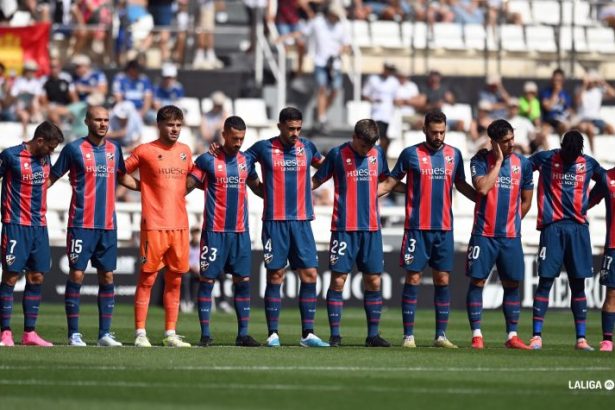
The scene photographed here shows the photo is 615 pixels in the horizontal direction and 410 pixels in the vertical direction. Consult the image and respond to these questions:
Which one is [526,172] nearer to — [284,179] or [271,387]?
[284,179]

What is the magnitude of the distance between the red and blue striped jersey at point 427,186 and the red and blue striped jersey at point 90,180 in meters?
3.11

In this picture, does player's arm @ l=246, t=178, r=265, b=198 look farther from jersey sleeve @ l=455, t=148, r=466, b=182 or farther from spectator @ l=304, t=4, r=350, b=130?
spectator @ l=304, t=4, r=350, b=130

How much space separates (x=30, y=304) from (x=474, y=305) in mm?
4674

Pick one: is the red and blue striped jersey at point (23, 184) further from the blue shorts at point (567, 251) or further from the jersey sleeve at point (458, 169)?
the blue shorts at point (567, 251)

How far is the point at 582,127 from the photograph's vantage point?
28625mm

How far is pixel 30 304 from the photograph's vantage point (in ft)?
50.1

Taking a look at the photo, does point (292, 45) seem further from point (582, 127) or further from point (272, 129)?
point (582, 127)

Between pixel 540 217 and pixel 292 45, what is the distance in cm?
1525

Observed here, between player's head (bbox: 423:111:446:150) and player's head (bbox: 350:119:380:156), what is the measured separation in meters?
0.56

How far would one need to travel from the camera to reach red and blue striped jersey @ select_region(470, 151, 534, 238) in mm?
15867

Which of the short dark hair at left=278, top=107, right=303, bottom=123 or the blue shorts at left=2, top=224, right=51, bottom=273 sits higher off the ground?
the short dark hair at left=278, top=107, right=303, bottom=123

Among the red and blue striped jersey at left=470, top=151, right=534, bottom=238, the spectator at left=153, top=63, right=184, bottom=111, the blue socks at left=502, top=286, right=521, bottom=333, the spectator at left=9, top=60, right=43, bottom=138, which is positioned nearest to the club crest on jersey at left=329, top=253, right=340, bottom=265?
the red and blue striped jersey at left=470, top=151, right=534, bottom=238

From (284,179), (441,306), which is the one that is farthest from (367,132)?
(441,306)

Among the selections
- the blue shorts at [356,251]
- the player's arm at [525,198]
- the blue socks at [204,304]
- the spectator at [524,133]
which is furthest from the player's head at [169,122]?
the spectator at [524,133]
